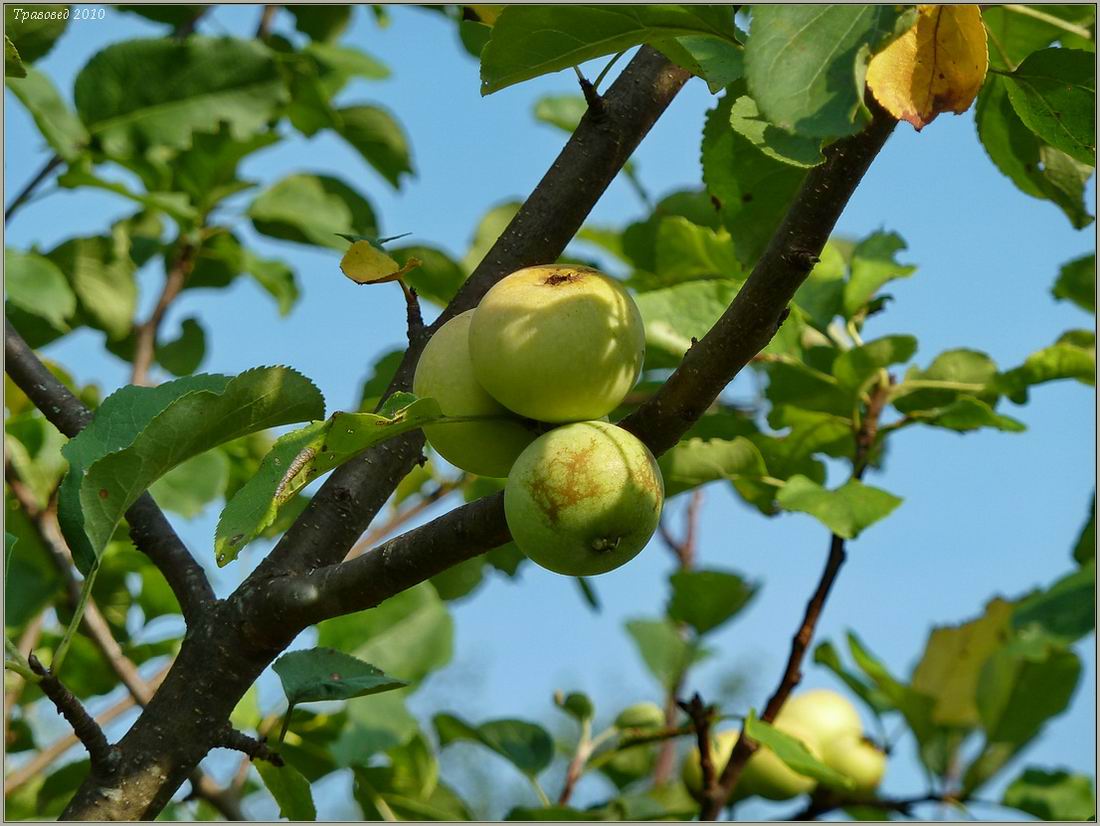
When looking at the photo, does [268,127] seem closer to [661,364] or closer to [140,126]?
[140,126]

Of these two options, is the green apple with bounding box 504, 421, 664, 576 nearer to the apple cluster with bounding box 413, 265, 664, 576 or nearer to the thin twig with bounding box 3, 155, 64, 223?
the apple cluster with bounding box 413, 265, 664, 576

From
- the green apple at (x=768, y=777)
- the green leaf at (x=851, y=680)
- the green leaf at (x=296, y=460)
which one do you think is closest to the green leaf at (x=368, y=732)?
the green apple at (x=768, y=777)

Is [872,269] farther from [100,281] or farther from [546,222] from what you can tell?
[100,281]

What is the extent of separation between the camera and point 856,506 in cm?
149

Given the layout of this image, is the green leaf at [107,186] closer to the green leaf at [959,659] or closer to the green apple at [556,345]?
the green apple at [556,345]

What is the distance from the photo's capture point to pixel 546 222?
1274 mm

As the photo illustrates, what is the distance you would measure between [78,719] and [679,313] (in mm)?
955

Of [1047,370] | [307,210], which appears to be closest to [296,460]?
[1047,370]

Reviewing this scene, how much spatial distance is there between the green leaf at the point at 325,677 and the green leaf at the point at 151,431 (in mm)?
205

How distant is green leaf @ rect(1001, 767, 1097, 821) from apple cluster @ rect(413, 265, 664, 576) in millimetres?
1279

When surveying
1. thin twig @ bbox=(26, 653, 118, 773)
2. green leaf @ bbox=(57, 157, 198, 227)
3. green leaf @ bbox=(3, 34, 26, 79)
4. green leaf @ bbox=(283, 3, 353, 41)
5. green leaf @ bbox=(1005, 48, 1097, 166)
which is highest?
green leaf @ bbox=(283, 3, 353, 41)

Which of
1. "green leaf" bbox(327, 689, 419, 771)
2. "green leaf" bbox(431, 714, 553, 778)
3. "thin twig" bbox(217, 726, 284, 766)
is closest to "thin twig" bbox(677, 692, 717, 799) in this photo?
"green leaf" bbox(431, 714, 553, 778)

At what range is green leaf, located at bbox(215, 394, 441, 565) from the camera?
862 mm

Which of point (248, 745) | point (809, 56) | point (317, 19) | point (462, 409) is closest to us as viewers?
point (809, 56)
